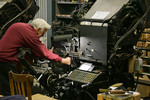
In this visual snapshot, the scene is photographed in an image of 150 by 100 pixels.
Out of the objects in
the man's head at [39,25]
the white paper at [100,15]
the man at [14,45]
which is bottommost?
the man at [14,45]

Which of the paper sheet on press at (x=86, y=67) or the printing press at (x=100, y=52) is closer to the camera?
the printing press at (x=100, y=52)

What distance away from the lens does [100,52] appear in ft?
10.9

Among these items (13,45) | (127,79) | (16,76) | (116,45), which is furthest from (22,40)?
(127,79)

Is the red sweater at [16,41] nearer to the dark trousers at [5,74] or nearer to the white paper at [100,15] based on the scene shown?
the dark trousers at [5,74]

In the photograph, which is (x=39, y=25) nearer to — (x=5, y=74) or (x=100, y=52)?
(x=5, y=74)

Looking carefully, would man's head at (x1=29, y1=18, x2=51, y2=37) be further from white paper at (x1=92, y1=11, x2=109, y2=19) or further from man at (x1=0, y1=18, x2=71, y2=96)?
white paper at (x1=92, y1=11, x2=109, y2=19)

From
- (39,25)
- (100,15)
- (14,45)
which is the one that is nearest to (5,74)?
(14,45)

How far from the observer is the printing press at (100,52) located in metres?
3.26

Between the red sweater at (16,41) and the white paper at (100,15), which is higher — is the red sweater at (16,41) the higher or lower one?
the lower one

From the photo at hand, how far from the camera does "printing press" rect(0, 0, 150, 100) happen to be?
128 inches

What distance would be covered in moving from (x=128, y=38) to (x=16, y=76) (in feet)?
5.49

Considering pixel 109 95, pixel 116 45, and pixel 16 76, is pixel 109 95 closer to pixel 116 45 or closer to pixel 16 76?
pixel 116 45

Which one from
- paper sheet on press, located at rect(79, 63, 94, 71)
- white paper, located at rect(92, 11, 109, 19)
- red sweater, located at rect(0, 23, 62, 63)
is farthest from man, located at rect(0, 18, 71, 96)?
white paper, located at rect(92, 11, 109, 19)

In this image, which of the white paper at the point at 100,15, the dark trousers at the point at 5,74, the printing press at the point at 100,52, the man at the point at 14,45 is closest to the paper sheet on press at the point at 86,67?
the printing press at the point at 100,52
